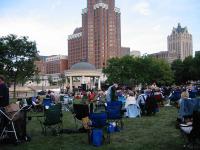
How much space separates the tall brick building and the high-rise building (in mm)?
59569

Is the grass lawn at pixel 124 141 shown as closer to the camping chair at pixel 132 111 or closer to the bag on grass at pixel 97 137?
the bag on grass at pixel 97 137

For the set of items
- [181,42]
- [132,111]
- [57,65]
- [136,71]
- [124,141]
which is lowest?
[124,141]

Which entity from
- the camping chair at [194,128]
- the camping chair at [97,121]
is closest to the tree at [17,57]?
the camping chair at [97,121]

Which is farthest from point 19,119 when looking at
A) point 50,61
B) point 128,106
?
point 50,61

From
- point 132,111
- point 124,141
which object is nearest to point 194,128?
point 124,141

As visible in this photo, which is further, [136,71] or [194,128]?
[136,71]

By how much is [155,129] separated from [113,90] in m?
6.41

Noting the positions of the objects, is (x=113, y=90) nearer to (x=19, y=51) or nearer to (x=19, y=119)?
(x=19, y=119)

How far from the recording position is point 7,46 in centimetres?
4341

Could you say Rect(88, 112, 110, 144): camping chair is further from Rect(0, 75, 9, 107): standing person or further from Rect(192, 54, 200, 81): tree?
Rect(192, 54, 200, 81): tree

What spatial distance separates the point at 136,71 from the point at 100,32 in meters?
63.8

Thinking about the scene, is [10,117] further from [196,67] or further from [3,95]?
[196,67]

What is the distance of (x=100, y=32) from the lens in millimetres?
136500

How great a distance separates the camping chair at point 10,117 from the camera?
32.2 feet
